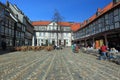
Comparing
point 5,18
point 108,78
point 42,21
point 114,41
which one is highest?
point 42,21

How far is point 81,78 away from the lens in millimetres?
8797

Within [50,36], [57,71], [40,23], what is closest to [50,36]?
[50,36]

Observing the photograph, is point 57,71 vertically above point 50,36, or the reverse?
point 50,36

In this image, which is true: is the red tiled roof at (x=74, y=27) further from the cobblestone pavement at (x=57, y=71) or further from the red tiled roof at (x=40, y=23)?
the cobblestone pavement at (x=57, y=71)

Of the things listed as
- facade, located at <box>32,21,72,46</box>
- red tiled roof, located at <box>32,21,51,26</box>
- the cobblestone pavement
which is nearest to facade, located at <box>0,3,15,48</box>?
the cobblestone pavement

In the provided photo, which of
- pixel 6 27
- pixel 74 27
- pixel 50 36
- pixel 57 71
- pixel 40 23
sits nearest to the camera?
pixel 57 71

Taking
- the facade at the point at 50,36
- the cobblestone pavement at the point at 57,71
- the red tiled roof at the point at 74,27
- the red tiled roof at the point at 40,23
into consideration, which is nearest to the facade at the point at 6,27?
the cobblestone pavement at the point at 57,71

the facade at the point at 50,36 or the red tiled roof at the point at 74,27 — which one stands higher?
the red tiled roof at the point at 74,27

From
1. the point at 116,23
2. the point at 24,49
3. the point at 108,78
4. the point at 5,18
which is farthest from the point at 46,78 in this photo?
the point at 5,18

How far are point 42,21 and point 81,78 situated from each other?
8285 centimetres

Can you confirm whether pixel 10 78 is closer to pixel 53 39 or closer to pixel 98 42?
pixel 98 42

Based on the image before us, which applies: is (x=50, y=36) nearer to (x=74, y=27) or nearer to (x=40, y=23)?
(x=40, y=23)

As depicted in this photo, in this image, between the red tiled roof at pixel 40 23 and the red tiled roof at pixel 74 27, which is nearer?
the red tiled roof at pixel 74 27

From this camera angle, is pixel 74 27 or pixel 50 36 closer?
pixel 50 36
